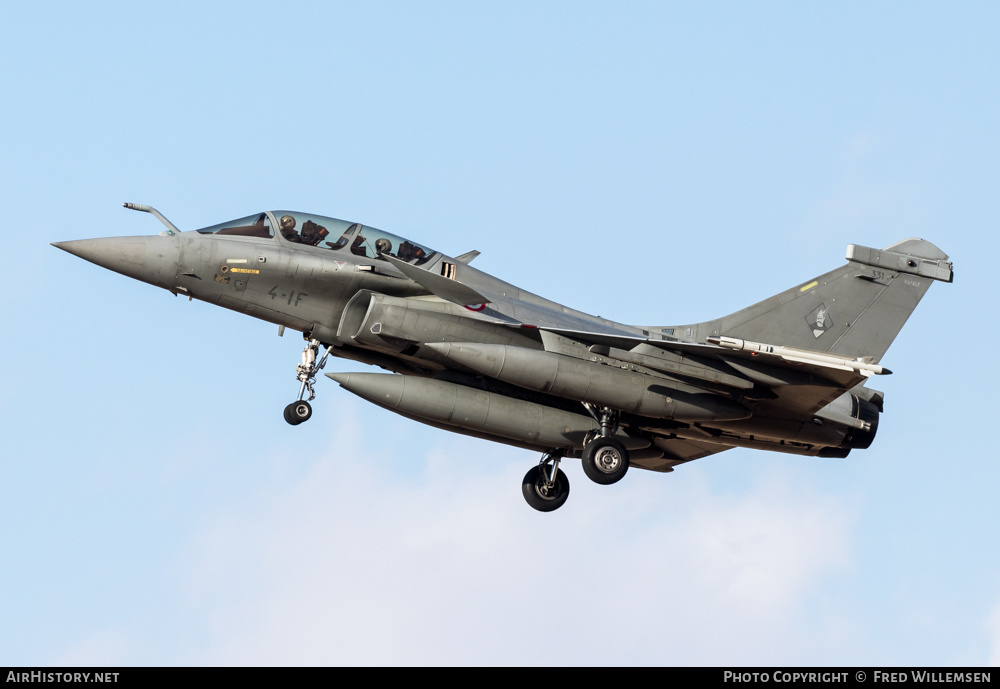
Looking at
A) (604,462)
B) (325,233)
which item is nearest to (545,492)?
(604,462)

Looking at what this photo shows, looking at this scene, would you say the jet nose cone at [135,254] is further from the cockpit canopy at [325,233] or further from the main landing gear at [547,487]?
the main landing gear at [547,487]

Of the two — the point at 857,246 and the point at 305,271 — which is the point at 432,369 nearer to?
the point at 305,271

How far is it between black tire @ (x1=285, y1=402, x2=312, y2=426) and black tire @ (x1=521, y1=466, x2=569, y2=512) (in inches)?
175

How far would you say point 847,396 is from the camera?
18.0 metres

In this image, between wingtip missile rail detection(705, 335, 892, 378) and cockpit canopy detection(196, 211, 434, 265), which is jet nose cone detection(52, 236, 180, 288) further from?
wingtip missile rail detection(705, 335, 892, 378)

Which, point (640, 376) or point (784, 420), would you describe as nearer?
point (640, 376)

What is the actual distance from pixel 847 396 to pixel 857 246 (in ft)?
7.59

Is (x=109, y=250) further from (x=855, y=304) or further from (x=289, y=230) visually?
(x=855, y=304)

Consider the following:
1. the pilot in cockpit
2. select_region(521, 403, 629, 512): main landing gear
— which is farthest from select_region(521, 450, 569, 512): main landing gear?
the pilot in cockpit

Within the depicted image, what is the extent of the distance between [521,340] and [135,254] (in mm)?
5461

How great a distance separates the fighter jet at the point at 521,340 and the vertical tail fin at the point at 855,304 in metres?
0.02

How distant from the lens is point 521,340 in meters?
16.8
